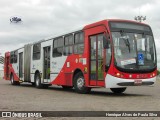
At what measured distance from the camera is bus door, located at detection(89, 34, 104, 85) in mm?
16188

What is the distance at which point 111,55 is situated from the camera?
15.5 m

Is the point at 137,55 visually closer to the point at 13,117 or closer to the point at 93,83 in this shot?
the point at 93,83

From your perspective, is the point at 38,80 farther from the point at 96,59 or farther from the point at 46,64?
the point at 96,59

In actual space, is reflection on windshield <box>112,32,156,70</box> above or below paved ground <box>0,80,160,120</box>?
above

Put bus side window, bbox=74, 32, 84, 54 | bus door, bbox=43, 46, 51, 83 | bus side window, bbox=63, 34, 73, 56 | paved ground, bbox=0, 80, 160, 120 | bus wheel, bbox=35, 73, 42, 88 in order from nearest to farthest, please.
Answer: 1. paved ground, bbox=0, 80, 160, 120
2. bus side window, bbox=74, 32, 84, 54
3. bus side window, bbox=63, 34, 73, 56
4. bus door, bbox=43, 46, 51, 83
5. bus wheel, bbox=35, 73, 42, 88

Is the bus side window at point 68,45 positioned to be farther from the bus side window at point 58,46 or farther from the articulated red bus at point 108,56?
the bus side window at point 58,46

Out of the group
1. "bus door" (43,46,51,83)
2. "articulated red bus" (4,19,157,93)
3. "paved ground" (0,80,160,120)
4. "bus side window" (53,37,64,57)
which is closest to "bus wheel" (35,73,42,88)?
"bus door" (43,46,51,83)

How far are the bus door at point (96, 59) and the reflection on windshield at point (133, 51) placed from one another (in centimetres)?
84

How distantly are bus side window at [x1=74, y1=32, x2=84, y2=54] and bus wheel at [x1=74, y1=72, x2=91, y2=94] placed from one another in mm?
1071

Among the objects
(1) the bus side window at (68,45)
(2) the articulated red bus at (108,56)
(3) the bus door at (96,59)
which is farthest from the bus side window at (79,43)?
(3) the bus door at (96,59)

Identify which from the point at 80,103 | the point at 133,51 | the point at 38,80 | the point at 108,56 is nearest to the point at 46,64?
the point at 38,80

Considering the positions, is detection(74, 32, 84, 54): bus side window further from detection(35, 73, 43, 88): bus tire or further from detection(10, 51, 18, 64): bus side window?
detection(10, 51, 18, 64): bus side window

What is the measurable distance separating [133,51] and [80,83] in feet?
10.5

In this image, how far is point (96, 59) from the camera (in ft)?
54.1
